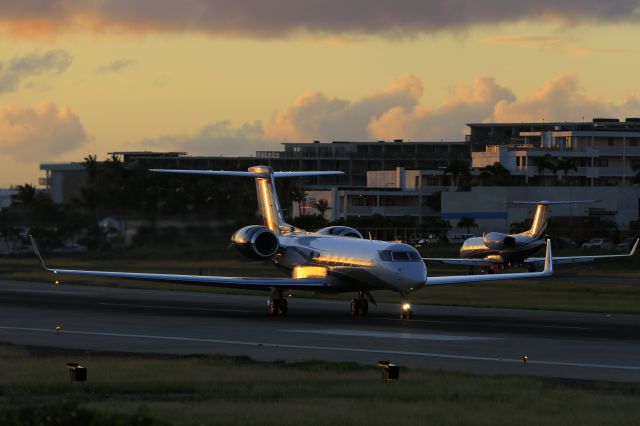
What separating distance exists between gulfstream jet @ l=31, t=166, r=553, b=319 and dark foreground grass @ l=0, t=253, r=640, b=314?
22.7 ft

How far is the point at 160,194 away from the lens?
73250 millimetres

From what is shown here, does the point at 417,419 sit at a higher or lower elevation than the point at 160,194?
lower

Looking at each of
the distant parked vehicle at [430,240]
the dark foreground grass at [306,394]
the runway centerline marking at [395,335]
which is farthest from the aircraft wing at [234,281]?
the distant parked vehicle at [430,240]

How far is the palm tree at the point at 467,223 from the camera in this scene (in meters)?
143

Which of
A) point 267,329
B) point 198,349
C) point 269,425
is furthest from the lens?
point 267,329

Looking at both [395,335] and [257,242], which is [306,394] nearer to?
[395,335]

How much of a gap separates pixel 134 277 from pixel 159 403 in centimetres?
2657

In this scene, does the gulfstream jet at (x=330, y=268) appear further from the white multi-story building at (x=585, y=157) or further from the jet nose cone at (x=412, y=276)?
the white multi-story building at (x=585, y=157)

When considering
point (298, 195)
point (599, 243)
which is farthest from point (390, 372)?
point (298, 195)

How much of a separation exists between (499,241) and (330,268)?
4363cm

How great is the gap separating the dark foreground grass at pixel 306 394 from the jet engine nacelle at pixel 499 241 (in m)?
61.5

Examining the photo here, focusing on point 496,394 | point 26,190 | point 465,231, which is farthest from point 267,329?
point 465,231

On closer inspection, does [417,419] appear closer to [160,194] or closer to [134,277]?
[134,277]

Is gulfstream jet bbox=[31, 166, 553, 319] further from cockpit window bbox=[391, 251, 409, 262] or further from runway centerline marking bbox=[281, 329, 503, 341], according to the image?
runway centerline marking bbox=[281, 329, 503, 341]
